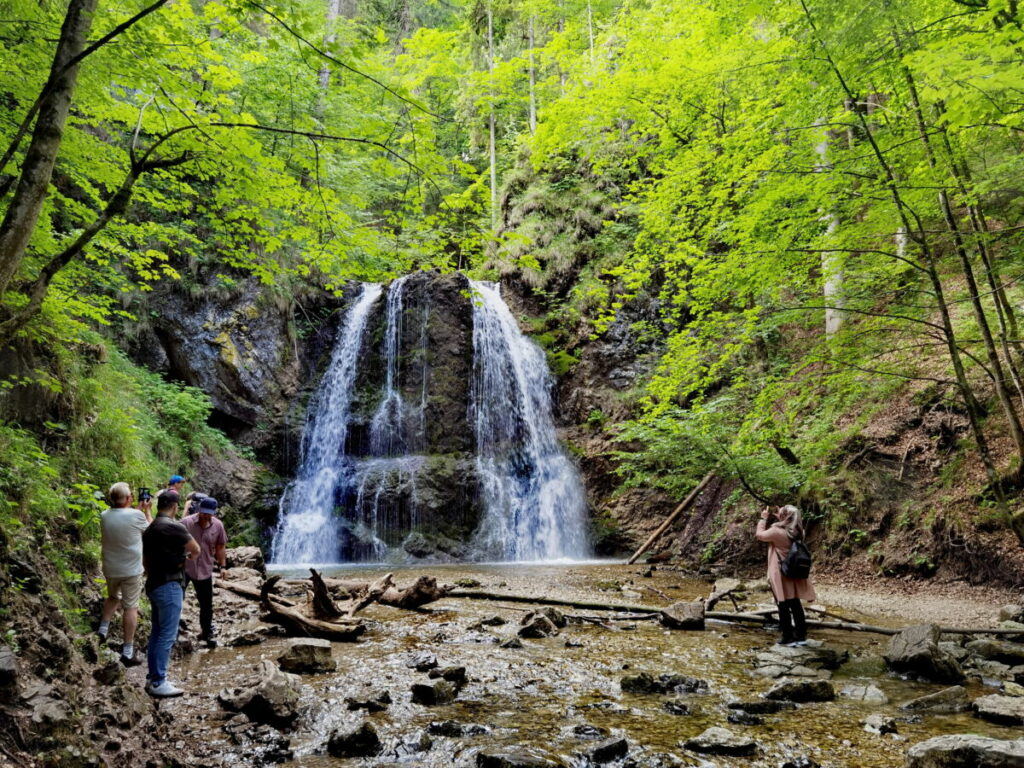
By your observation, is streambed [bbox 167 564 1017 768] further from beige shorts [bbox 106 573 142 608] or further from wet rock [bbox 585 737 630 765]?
beige shorts [bbox 106 573 142 608]

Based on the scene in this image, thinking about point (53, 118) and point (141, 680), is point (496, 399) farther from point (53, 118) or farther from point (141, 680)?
point (53, 118)

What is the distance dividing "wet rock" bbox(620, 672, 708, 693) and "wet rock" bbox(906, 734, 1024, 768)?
1.76 metres

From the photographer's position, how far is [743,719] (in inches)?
158

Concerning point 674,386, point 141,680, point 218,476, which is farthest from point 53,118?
point 218,476

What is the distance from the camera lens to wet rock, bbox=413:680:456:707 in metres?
4.38

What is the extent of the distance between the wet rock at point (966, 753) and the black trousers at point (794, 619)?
2911 millimetres

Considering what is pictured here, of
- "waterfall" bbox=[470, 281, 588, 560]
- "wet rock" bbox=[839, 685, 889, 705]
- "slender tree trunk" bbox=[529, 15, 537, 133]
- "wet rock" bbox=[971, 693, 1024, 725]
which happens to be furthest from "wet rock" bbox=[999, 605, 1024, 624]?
"slender tree trunk" bbox=[529, 15, 537, 133]

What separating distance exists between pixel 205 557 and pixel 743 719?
17.7 feet

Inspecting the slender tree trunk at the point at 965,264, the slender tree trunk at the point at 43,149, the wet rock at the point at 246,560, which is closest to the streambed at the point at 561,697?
the slender tree trunk at the point at 965,264

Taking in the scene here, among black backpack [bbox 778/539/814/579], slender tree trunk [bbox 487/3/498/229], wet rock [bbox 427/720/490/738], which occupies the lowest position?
wet rock [bbox 427/720/490/738]

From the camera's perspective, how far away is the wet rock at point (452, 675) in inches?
189

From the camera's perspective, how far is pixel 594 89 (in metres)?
11.2

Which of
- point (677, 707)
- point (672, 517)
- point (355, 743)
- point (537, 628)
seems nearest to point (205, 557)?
point (355, 743)

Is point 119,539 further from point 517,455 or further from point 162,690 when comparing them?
point 517,455
